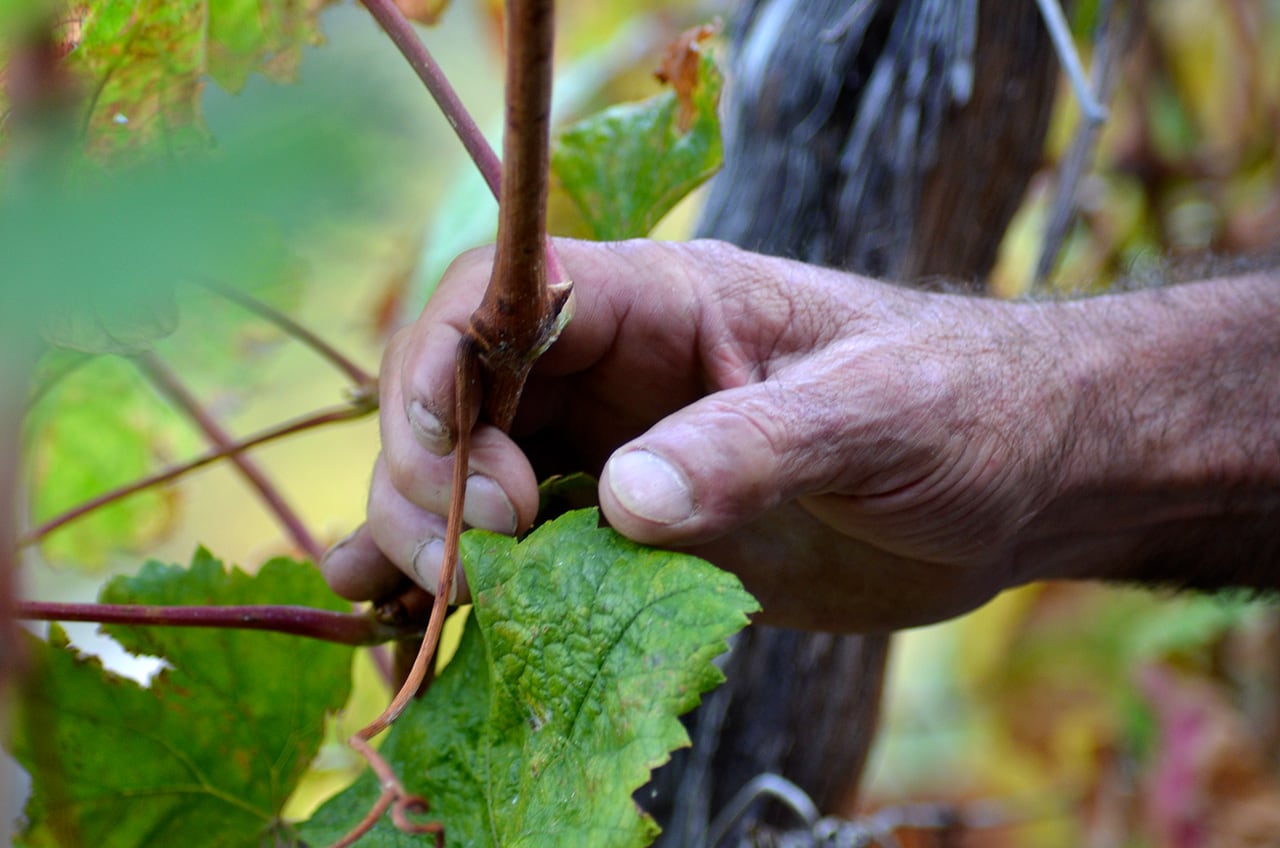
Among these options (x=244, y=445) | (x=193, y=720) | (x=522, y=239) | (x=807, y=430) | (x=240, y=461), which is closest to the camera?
(x=522, y=239)

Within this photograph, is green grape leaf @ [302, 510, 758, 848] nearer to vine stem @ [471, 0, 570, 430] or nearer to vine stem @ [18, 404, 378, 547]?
vine stem @ [471, 0, 570, 430]

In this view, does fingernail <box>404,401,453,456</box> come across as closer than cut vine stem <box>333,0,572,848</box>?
No

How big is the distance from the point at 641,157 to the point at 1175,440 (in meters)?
0.45

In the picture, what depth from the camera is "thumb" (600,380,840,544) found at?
494mm

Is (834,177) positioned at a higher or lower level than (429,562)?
higher

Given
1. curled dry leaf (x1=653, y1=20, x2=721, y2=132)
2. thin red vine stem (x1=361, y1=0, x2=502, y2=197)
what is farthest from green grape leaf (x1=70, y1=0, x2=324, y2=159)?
curled dry leaf (x1=653, y1=20, x2=721, y2=132)

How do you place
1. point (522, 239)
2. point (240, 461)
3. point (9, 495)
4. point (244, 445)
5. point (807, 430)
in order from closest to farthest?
point (9, 495) < point (522, 239) < point (807, 430) < point (244, 445) < point (240, 461)

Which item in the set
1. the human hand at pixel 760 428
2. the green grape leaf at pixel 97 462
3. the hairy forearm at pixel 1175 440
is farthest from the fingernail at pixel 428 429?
the green grape leaf at pixel 97 462

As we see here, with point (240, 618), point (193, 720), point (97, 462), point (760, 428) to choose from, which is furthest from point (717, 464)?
point (97, 462)

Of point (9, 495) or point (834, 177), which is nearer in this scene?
point (9, 495)

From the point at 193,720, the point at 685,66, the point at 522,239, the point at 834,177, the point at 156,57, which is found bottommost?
the point at 193,720

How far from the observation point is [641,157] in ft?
2.47

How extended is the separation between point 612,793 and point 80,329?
0.92 feet

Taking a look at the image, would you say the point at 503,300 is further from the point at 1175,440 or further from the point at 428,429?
the point at 1175,440
